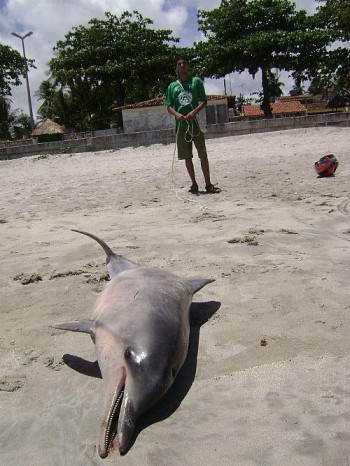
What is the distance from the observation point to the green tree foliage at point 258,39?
28203mm

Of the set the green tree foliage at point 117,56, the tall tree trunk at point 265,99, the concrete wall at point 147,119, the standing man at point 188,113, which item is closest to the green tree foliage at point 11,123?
the green tree foliage at point 117,56

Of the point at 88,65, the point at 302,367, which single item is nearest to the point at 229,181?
the point at 302,367

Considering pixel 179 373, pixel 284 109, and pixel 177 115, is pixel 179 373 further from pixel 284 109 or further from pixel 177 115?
pixel 284 109

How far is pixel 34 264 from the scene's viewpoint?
156 inches

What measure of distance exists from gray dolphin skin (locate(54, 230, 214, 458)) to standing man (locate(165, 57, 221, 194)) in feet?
15.0

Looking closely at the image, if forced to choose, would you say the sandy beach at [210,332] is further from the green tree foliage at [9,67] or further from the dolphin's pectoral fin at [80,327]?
the green tree foliage at [9,67]

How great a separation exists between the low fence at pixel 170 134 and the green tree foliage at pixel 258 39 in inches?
517

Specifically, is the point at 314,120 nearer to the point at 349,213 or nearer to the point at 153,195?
the point at 153,195

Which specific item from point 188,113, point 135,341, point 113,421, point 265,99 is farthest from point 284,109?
point 113,421

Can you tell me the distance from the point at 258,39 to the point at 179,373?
94.8 feet

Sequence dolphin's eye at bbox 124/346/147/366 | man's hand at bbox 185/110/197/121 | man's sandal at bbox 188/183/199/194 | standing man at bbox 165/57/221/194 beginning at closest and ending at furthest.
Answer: dolphin's eye at bbox 124/346/147/366 < man's hand at bbox 185/110/197/121 < standing man at bbox 165/57/221/194 < man's sandal at bbox 188/183/199/194

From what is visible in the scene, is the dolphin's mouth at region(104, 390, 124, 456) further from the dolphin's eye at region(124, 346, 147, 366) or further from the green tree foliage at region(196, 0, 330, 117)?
the green tree foliage at region(196, 0, 330, 117)

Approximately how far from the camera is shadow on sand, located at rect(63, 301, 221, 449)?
189 centimetres

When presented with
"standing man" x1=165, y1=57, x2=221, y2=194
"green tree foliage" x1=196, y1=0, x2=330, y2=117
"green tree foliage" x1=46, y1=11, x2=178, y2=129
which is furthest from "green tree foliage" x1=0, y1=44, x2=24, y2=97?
"standing man" x1=165, y1=57, x2=221, y2=194
